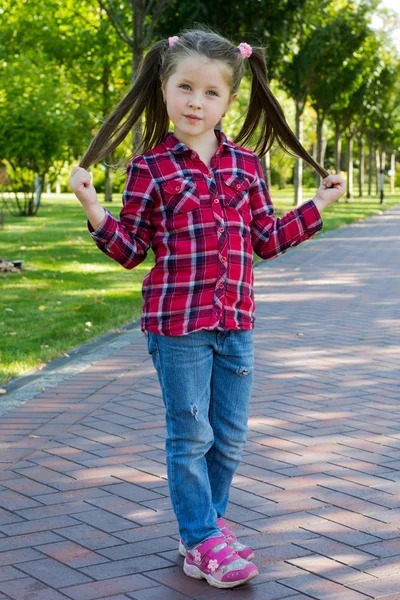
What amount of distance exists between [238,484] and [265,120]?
5.00 ft

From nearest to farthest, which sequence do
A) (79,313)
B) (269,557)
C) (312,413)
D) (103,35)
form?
(269,557) < (312,413) < (79,313) < (103,35)

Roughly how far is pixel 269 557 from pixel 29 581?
0.78 metres

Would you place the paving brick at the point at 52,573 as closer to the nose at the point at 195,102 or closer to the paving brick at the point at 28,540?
the paving brick at the point at 28,540

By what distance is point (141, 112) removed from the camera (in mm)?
3160

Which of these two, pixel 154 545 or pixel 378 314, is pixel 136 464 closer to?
pixel 154 545

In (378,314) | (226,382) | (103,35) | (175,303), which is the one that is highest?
(103,35)

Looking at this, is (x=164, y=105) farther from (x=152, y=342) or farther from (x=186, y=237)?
(x=152, y=342)

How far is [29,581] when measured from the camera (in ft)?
10.1

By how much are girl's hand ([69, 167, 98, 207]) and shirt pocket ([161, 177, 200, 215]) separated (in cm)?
22

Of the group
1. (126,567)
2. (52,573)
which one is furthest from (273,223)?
(52,573)

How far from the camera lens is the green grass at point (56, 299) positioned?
7.04 metres

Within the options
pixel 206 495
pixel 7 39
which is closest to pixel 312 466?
pixel 206 495

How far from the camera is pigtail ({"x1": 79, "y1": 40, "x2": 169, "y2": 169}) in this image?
3104 millimetres

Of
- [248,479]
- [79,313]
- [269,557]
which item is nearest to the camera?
[269,557]
